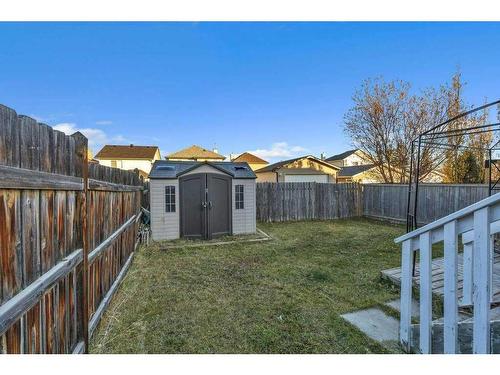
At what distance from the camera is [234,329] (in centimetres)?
261

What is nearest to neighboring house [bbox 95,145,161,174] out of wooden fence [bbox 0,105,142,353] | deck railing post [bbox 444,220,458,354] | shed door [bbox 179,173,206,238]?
shed door [bbox 179,173,206,238]

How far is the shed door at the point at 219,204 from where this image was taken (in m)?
7.39

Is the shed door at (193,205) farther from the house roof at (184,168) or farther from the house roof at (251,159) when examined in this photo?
the house roof at (251,159)

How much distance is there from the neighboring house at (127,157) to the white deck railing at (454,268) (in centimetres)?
3139

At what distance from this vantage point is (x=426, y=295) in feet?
6.75

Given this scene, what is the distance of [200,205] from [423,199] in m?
7.94

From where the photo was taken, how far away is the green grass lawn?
239 cm

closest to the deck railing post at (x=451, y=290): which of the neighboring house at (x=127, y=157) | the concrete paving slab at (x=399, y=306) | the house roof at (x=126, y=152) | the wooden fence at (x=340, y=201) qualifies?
the concrete paving slab at (x=399, y=306)

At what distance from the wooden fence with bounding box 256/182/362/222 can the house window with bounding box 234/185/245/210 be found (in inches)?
109

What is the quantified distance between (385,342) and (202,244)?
16.0ft

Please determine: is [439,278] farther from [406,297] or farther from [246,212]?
[246,212]
